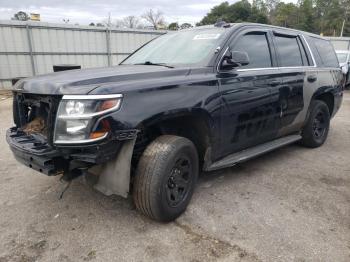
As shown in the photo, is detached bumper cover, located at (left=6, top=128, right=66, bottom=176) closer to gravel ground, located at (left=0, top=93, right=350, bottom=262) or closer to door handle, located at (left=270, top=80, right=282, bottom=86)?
gravel ground, located at (left=0, top=93, right=350, bottom=262)

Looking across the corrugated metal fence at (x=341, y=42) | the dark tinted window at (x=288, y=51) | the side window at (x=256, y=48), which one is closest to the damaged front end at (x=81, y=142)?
the side window at (x=256, y=48)

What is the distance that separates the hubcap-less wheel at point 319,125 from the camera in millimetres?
5316

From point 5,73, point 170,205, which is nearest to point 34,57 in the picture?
point 5,73

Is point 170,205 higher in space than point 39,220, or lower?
higher

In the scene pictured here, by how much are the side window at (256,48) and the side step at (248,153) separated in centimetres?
100

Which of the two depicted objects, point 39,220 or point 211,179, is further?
point 211,179

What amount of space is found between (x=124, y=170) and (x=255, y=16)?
4420 centimetres

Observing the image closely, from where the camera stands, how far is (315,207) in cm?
335

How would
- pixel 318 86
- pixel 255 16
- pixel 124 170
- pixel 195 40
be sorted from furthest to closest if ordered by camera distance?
pixel 255 16
pixel 318 86
pixel 195 40
pixel 124 170

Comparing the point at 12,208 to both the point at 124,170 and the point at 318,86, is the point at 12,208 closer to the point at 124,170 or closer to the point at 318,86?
the point at 124,170

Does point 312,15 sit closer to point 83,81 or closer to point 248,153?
point 248,153

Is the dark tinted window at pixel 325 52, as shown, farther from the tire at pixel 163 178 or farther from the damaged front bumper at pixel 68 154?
the damaged front bumper at pixel 68 154

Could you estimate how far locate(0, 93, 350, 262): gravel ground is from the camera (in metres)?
2.63

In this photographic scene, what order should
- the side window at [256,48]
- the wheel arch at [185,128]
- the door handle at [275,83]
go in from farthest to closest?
the door handle at [275,83] → the side window at [256,48] → the wheel arch at [185,128]
